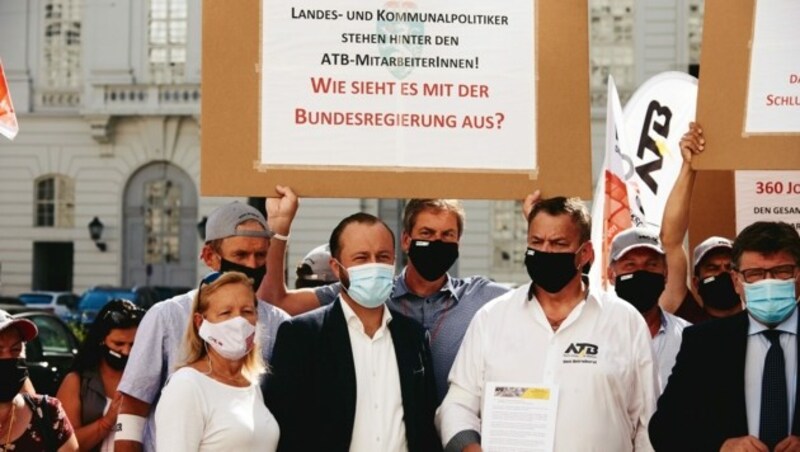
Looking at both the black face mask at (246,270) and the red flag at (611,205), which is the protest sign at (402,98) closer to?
the black face mask at (246,270)

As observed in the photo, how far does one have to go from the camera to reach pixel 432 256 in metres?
5.66

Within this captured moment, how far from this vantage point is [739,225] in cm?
710

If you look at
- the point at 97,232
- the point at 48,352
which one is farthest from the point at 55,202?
the point at 48,352

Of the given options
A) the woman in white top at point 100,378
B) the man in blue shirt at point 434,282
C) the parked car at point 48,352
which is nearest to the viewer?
the man in blue shirt at point 434,282

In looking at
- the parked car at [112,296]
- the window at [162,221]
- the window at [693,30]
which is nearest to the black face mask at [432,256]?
the parked car at [112,296]

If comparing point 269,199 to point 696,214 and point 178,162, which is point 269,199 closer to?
point 696,214

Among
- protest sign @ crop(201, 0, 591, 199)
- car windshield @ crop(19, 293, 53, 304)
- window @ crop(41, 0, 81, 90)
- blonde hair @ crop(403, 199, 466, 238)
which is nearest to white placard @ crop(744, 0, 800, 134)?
protest sign @ crop(201, 0, 591, 199)

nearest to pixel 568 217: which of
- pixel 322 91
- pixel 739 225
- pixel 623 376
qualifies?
pixel 623 376

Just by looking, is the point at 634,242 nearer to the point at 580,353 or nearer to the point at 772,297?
the point at 580,353

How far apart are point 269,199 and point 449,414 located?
1.23m

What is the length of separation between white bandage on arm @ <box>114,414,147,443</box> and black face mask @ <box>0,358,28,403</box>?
0.40 metres

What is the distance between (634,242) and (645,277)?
16 centimetres

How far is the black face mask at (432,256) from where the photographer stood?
5.65 metres

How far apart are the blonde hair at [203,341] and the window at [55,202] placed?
37.6 meters
